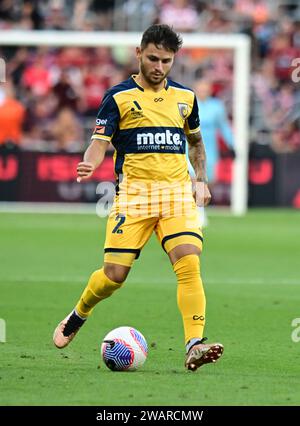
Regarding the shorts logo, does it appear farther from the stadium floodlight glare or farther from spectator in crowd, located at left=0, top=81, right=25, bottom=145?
spectator in crowd, located at left=0, top=81, right=25, bottom=145

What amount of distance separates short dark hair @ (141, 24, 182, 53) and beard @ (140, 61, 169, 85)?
181 mm

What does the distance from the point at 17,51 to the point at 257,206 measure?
20.3ft

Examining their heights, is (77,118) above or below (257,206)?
above

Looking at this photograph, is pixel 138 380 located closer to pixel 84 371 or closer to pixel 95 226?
pixel 84 371

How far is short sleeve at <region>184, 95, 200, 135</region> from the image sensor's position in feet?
27.5

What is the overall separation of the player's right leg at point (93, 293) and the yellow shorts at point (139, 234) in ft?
0.23

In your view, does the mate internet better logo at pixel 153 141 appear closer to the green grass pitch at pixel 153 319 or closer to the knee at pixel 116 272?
the knee at pixel 116 272

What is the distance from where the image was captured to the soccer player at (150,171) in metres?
7.92

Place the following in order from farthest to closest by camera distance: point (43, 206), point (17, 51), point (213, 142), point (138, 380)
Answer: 1. point (17, 51)
2. point (43, 206)
3. point (213, 142)
4. point (138, 380)

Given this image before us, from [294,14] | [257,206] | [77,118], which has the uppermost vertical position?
[294,14]

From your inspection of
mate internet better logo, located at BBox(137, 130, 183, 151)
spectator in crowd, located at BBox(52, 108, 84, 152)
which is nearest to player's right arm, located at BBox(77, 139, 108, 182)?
mate internet better logo, located at BBox(137, 130, 183, 151)

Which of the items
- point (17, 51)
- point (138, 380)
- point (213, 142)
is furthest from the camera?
point (17, 51)

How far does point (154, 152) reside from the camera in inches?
320

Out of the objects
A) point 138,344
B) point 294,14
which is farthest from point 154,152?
point 294,14
